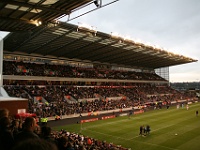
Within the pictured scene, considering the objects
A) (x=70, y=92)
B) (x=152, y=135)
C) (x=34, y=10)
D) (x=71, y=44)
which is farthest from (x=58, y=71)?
(x=34, y=10)

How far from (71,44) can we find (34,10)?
83.1 feet

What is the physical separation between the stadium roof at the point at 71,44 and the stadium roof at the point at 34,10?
982 centimetres

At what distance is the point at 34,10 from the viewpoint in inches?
693

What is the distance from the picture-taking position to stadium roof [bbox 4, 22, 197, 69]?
34469 millimetres

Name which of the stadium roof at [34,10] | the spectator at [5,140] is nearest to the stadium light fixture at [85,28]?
the stadium roof at [34,10]

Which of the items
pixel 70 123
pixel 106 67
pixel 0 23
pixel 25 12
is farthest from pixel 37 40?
pixel 106 67

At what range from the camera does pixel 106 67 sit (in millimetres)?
68000

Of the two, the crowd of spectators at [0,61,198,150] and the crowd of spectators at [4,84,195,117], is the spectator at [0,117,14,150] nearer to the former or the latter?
the crowd of spectators at [0,61,198,150]

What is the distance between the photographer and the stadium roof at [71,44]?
1357 inches

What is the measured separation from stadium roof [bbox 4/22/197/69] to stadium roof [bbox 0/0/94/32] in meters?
9.82

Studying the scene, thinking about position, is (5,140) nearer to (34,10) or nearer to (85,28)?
(34,10)

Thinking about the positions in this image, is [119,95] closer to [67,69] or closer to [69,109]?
[67,69]

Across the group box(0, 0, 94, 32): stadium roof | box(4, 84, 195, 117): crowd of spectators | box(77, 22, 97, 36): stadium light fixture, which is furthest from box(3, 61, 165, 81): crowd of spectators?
box(0, 0, 94, 32): stadium roof

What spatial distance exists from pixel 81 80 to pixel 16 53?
54.8 ft
